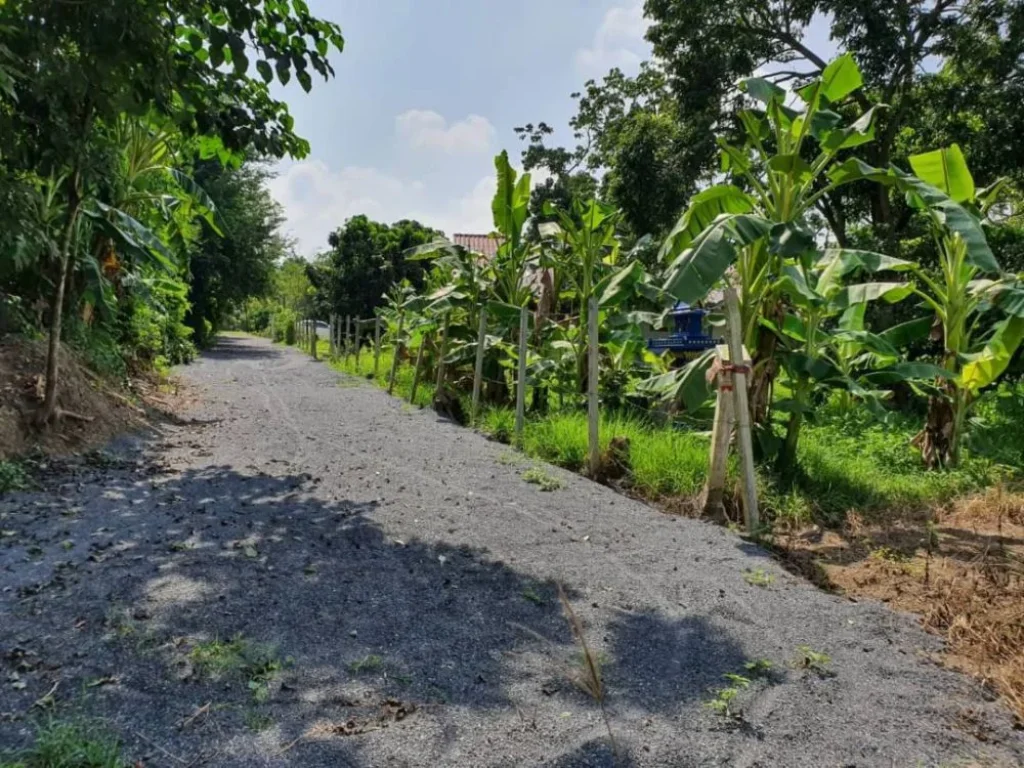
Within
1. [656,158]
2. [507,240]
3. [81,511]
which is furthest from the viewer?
[656,158]

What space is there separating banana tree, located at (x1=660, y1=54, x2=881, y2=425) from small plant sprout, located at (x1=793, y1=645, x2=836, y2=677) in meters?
2.12

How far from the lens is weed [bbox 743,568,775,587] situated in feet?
12.6

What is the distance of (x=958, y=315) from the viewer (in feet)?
20.3

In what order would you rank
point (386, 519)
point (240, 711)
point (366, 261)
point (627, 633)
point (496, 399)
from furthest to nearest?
point (366, 261) → point (496, 399) → point (386, 519) → point (627, 633) → point (240, 711)

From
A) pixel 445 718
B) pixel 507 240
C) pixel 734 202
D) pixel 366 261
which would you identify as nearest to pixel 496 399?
pixel 507 240

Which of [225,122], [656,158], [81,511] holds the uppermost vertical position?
[656,158]

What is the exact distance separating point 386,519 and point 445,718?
2.45 metres

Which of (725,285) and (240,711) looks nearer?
(240,711)

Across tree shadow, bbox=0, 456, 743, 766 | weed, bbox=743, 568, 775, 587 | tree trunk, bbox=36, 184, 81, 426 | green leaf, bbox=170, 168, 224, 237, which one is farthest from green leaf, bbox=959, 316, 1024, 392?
green leaf, bbox=170, 168, 224, 237

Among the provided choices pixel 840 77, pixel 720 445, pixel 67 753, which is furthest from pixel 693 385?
pixel 67 753

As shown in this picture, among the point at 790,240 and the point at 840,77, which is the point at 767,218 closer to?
the point at 790,240

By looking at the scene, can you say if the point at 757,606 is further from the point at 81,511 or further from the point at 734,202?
the point at 81,511

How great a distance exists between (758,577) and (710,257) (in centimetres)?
196

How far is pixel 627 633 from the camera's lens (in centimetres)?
319
